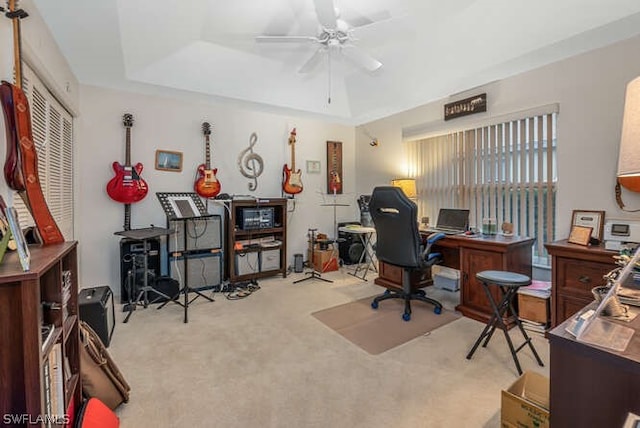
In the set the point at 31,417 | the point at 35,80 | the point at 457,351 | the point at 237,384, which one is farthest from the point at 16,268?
the point at 457,351

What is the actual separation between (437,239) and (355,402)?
5.85 ft

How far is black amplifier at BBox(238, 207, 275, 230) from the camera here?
4.06 metres

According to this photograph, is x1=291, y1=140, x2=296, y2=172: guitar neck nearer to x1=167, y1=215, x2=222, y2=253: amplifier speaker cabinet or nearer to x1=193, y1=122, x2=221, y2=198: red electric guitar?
x1=193, y1=122, x2=221, y2=198: red electric guitar

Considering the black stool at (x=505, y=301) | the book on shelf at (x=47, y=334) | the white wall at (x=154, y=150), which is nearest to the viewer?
the book on shelf at (x=47, y=334)

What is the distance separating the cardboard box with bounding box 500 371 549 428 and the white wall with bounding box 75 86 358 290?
3.62m

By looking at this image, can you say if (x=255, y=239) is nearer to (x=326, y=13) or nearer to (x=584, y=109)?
(x=326, y=13)

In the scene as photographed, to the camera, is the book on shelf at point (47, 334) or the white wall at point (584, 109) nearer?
the book on shelf at point (47, 334)

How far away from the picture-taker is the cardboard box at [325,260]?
4605 millimetres

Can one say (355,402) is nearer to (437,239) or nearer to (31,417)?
(31,417)

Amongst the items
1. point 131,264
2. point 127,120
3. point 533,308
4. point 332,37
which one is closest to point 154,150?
point 127,120

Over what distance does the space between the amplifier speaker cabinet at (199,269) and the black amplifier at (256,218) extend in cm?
54

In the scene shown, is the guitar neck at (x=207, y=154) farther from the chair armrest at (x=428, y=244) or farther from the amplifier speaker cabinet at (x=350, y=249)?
the chair armrest at (x=428, y=244)
